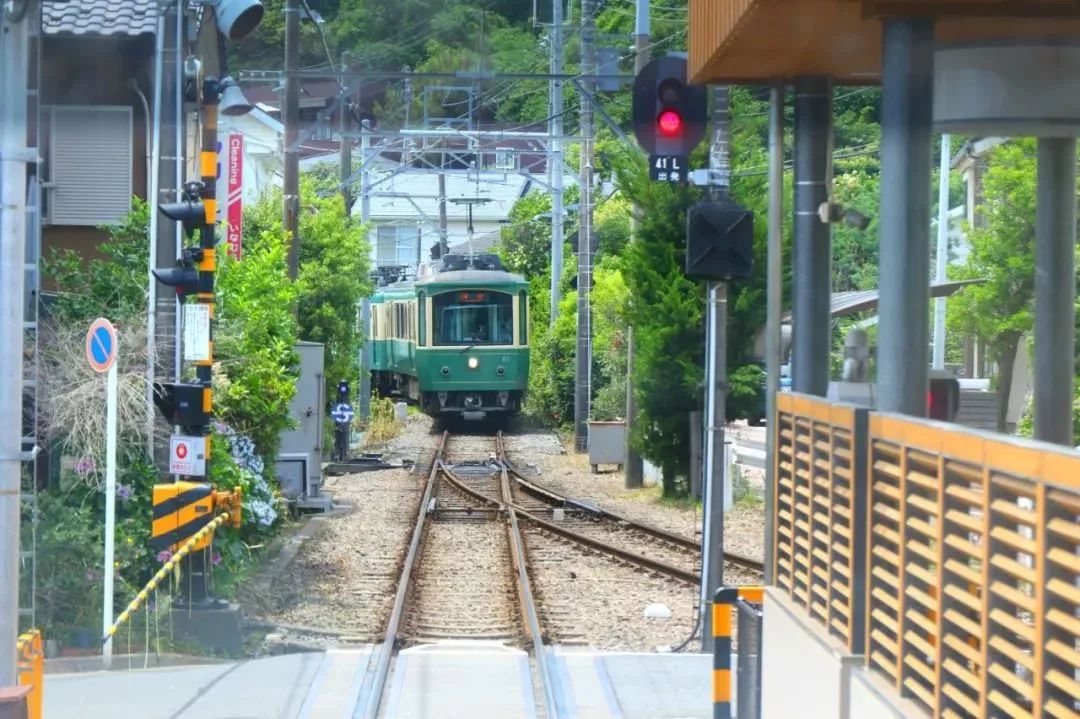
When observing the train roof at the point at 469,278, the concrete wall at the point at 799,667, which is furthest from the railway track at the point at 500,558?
the train roof at the point at 469,278

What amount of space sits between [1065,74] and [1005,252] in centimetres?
692

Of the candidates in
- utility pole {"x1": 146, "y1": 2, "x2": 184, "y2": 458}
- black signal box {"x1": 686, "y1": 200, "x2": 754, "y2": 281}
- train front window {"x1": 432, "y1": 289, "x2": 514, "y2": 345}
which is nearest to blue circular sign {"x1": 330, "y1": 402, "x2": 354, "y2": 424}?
train front window {"x1": 432, "y1": 289, "x2": 514, "y2": 345}

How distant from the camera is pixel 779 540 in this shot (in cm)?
658

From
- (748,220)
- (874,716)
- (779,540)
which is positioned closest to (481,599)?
(748,220)

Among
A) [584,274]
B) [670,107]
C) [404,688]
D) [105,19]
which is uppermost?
[105,19]

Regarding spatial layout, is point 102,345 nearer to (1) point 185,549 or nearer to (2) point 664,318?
(1) point 185,549

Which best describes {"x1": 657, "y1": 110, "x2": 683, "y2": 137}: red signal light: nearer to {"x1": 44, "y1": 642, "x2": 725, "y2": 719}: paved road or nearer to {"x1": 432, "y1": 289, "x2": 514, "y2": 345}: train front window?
{"x1": 44, "y1": 642, "x2": 725, "y2": 719}: paved road

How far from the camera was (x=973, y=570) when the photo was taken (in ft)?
12.1

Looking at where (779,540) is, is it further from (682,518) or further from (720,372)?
Answer: (682,518)

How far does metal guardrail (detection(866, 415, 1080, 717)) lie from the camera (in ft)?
10.0

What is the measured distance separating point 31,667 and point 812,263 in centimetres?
408

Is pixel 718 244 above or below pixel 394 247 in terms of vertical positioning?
below

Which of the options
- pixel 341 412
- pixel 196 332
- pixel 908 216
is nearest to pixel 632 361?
pixel 341 412

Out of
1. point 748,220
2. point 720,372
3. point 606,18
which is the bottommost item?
point 720,372
